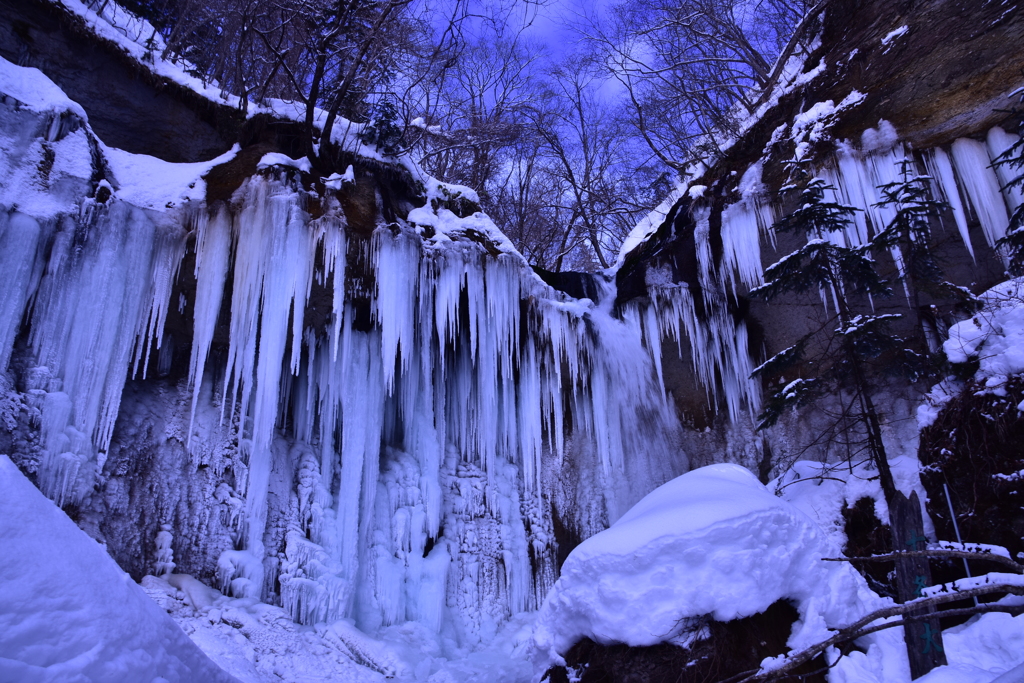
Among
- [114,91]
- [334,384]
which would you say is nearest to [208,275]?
[334,384]

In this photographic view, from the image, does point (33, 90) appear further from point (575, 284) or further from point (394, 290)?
point (575, 284)

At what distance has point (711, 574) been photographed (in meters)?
4.23

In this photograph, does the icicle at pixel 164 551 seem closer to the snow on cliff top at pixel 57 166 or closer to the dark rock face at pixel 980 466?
the snow on cliff top at pixel 57 166

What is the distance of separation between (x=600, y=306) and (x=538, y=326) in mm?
1373

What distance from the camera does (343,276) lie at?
7.43m

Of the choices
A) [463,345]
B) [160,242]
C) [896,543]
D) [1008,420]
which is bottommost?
[896,543]

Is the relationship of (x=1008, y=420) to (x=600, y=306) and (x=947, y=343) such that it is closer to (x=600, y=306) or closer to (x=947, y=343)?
(x=947, y=343)

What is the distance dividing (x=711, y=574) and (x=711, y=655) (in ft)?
1.62

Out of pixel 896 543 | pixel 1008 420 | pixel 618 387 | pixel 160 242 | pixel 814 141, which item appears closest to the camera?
pixel 896 543

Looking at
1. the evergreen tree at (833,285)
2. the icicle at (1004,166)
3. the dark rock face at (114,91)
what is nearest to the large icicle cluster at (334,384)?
the dark rock face at (114,91)

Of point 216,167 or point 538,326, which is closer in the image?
point 216,167

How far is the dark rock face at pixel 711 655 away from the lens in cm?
412

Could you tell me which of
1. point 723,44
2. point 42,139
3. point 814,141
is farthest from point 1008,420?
point 723,44

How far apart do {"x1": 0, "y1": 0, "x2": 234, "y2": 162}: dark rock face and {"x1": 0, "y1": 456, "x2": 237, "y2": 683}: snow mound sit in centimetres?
712
